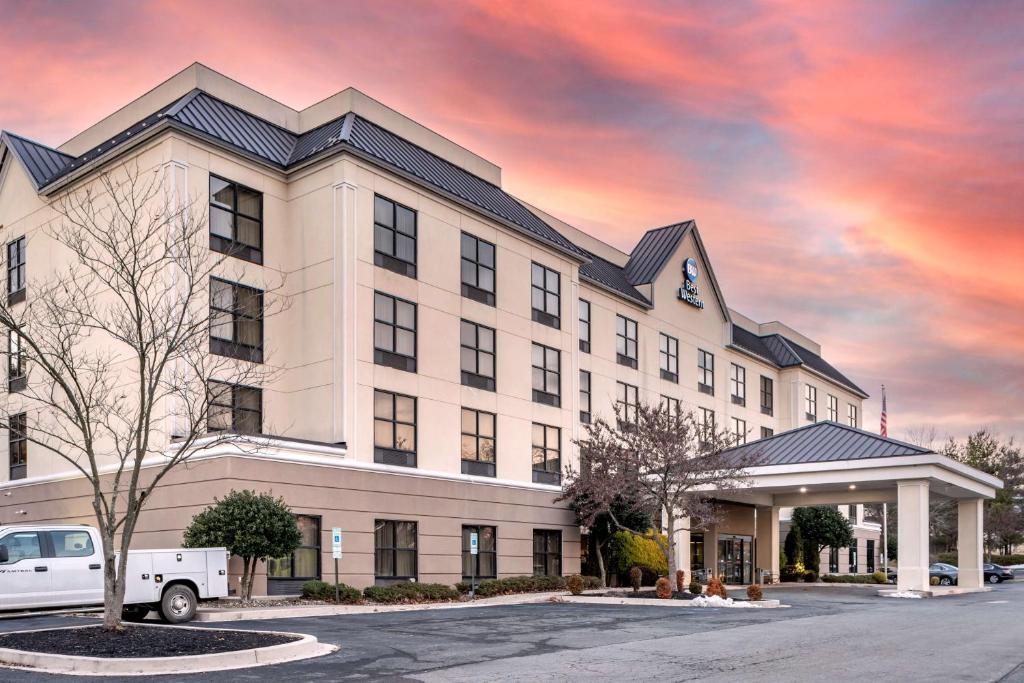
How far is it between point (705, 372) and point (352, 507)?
29383 mm

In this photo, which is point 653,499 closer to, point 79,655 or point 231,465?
point 231,465

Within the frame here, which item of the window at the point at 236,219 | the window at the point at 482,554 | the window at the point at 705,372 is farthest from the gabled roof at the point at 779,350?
the window at the point at 236,219

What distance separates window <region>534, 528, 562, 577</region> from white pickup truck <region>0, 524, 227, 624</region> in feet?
61.4

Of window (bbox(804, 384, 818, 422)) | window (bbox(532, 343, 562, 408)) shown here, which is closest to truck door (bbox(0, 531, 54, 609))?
window (bbox(532, 343, 562, 408))

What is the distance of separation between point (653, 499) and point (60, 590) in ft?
69.8

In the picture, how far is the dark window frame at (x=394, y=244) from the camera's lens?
3388 cm

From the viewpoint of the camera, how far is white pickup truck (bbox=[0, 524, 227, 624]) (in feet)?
67.1

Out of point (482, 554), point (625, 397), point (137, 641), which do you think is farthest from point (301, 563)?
point (625, 397)

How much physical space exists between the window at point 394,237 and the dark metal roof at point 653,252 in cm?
1897

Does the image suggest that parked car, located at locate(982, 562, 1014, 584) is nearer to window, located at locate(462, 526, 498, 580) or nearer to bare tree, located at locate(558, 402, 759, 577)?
bare tree, located at locate(558, 402, 759, 577)

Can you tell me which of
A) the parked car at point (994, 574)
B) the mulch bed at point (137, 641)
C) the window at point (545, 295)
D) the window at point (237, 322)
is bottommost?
the parked car at point (994, 574)

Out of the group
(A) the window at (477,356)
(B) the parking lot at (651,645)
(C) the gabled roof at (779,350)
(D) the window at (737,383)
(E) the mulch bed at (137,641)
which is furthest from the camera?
(C) the gabled roof at (779,350)

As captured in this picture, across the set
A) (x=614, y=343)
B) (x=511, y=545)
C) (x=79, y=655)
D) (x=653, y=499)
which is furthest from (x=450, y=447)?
(x=79, y=655)

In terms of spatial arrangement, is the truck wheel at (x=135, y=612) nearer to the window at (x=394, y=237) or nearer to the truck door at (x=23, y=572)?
the truck door at (x=23, y=572)
